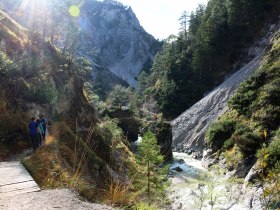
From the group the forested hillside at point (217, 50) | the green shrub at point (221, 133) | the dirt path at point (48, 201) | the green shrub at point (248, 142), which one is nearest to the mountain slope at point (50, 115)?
the dirt path at point (48, 201)

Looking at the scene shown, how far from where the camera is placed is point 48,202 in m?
6.55

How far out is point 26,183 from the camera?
27.3 feet

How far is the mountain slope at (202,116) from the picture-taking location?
50.2 m

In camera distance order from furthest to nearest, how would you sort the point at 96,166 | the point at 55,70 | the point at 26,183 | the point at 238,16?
the point at 238,16 → the point at 55,70 → the point at 96,166 → the point at 26,183

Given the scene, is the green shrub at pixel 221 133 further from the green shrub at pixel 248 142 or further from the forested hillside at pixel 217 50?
the forested hillside at pixel 217 50

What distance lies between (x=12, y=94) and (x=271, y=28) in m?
55.5

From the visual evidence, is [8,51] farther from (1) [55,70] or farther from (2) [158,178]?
(2) [158,178]

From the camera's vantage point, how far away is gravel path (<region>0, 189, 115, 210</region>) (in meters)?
6.16

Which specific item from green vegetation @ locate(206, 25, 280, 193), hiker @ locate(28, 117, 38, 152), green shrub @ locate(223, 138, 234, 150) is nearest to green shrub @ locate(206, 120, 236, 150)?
green vegetation @ locate(206, 25, 280, 193)

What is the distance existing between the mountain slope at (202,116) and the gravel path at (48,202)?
4231 cm

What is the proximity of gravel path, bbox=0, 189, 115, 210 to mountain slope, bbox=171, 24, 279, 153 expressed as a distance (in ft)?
139

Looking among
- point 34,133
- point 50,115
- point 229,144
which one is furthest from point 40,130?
point 229,144

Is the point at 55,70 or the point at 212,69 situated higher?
the point at 212,69

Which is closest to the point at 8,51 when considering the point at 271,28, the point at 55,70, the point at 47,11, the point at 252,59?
the point at 55,70
